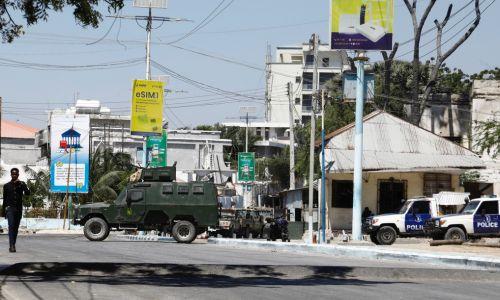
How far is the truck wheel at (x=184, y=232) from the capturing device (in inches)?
→ 1331

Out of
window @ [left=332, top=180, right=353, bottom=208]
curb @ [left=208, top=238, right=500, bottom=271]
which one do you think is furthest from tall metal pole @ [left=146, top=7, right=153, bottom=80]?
curb @ [left=208, top=238, right=500, bottom=271]

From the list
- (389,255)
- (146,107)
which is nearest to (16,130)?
(146,107)

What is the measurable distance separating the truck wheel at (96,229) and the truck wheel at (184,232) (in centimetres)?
252

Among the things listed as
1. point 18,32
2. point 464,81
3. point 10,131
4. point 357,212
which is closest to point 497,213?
point 357,212

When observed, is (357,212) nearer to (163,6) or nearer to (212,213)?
(212,213)

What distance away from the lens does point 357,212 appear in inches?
1545

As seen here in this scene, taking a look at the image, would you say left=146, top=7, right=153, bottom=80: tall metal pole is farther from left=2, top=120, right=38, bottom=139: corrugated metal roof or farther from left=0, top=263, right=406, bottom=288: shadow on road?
left=2, top=120, right=38, bottom=139: corrugated metal roof

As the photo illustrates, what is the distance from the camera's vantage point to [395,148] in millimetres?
50531

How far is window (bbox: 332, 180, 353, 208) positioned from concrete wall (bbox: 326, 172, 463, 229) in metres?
0.21

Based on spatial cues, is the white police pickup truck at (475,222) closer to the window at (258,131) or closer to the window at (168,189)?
the window at (168,189)

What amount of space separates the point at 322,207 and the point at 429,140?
12.5 m

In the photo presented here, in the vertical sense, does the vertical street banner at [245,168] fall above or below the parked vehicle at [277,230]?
above

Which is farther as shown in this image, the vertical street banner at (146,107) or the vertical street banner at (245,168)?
the vertical street banner at (245,168)

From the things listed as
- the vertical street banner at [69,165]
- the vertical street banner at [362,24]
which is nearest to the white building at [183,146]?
the vertical street banner at [69,165]
